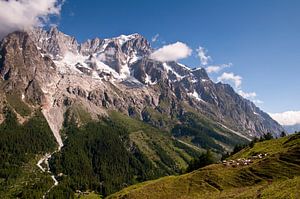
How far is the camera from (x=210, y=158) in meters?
166

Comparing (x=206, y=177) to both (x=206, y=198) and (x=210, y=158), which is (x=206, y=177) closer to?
(x=206, y=198)

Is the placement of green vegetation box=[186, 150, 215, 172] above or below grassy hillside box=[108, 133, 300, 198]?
above

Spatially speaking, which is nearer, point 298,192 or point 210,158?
point 298,192

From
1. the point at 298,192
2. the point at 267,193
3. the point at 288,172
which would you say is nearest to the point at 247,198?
the point at 267,193

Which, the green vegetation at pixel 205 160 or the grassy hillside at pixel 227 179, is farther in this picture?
the green vegetation at pixel 205 160

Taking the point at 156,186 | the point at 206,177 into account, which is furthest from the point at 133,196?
the point at 206,177

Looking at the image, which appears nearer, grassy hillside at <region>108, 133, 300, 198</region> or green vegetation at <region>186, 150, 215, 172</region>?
grassy hillside at <region>108, 133, 300, 198</region>

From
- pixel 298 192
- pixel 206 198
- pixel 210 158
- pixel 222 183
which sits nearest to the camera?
pixel 298 192

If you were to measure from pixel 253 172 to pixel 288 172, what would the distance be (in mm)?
10554

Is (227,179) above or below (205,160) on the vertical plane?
below

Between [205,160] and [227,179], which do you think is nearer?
[227,179]

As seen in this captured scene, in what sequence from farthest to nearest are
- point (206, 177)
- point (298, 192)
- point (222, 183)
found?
point (206, 177), point (222, 183), point (298, 192)

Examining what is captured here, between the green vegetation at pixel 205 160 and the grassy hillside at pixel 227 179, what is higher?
the green vegetation at pixel 205 160

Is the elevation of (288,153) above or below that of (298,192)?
above
